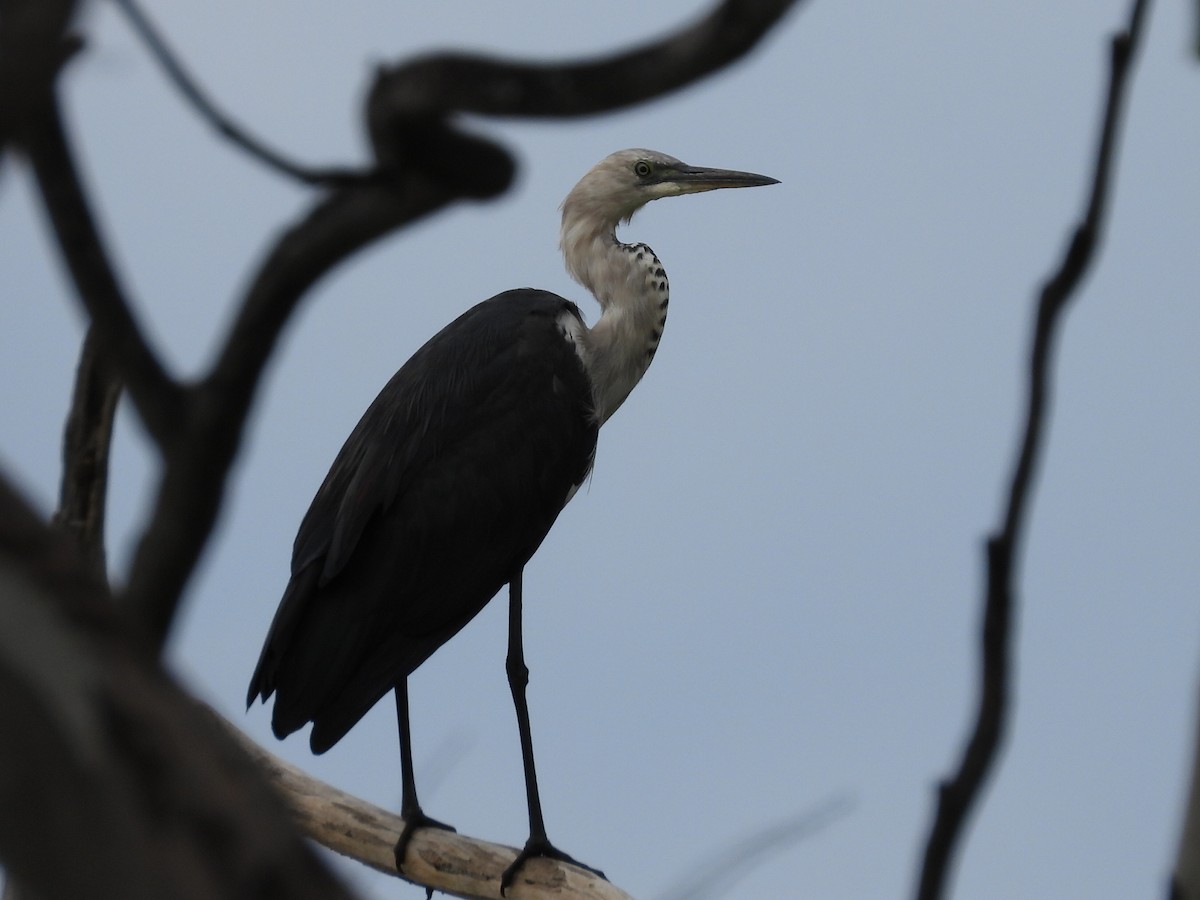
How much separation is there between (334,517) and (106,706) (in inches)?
154

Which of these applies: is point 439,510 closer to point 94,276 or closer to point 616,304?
point 616,304

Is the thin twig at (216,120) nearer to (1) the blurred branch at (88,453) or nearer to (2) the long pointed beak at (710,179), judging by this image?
(1) the blurred branch at (88,453)

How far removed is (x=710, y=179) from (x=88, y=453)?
3.20 m

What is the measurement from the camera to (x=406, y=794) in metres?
4.51

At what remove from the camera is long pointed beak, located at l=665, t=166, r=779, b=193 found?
238 inches

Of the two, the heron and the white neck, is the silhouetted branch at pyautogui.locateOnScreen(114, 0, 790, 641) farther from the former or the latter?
the white neck

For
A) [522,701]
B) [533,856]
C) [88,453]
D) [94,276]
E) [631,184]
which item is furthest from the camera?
[631,184]

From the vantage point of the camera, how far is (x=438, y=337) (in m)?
5.33

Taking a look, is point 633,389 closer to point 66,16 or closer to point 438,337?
point 438,337

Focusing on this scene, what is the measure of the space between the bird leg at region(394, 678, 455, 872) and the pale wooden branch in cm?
2

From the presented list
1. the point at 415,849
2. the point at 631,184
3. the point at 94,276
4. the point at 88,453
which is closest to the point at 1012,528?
the point at 94,276

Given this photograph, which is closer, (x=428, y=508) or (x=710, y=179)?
(x=428, y=508)

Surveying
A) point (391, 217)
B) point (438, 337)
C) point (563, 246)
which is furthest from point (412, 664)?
point (391, 217)

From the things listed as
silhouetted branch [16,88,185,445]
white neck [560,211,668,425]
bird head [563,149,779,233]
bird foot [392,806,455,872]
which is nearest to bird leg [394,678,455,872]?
bird foot [392,806,455,872]
